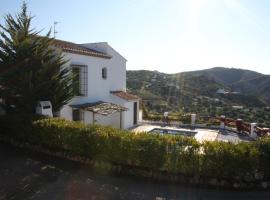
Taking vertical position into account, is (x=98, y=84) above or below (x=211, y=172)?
above

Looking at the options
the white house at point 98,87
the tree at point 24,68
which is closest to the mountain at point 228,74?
the white house at point 98,87

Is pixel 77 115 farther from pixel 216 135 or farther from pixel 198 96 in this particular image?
pixel 198 96

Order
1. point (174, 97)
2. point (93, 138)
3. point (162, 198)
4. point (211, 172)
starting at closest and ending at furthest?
point (162, 198)
point (211, 172)
point (93, 138)
point (174, 97)

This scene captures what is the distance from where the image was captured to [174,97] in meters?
47.6

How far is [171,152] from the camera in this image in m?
10.2

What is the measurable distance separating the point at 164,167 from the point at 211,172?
1.57 meters

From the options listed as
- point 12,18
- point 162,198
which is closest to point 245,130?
point 162,198

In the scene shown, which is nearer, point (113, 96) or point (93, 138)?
point (93, 138)

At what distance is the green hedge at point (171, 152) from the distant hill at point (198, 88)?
27449mm

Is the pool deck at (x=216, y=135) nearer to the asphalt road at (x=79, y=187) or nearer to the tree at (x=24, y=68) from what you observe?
the tree at (x=24, y=68)

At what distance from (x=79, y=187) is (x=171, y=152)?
3.24 metres

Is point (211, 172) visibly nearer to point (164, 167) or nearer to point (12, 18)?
point (164, 167)

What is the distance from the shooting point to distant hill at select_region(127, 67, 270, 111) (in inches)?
1777

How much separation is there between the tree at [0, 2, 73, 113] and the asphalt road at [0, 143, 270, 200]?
3.74 meters
